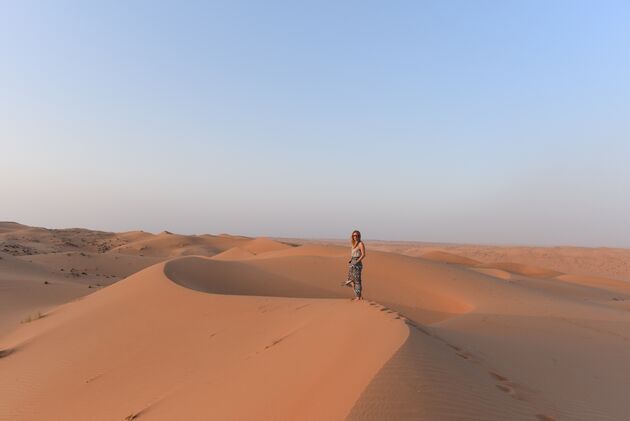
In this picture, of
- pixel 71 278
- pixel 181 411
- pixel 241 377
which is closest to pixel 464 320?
pixel 241 377

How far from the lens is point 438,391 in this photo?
12.6 ft

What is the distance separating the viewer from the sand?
399 cm

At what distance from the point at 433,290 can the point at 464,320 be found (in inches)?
194

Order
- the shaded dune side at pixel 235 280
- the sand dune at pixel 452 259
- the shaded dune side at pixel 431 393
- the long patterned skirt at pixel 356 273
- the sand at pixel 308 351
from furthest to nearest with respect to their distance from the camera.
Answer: the sand dune at pixel 452 259
the shaded dune side at pixel 235 280
the long patterned skirt at pixel 356 273
the sand at pixel 308 351
the shaded dune side at pixel 431 393

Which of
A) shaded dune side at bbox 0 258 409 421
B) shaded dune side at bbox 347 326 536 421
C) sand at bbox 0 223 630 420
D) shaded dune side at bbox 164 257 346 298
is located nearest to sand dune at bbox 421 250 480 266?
sand at bbox 0 223 630 420

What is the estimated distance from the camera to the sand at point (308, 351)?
399 cm

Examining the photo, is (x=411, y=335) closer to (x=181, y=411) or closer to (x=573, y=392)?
(x=573, y=392)

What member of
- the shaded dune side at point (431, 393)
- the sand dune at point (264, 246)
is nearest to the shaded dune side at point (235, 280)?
the shaded dune side at point (431, 393)

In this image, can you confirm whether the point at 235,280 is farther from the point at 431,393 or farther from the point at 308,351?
the point at 431,393

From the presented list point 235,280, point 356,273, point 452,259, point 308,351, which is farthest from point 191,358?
point 452,259

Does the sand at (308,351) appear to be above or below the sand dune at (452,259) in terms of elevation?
below

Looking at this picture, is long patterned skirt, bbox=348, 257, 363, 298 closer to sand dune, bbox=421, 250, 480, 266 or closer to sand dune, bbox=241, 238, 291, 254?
sand dune, bbox=421, 250, 480, 266

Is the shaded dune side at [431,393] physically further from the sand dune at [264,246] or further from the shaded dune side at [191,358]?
the sand dune at [264,246]

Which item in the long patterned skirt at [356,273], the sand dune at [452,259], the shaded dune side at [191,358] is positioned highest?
the long patterned skirt at [356,273]
